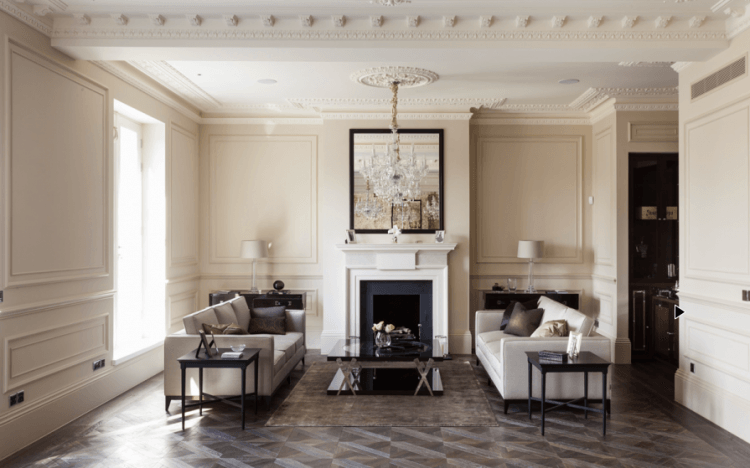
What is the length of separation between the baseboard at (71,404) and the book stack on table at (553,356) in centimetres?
388

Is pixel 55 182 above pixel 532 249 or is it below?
above

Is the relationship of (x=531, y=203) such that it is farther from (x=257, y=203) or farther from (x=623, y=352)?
(x=257, y=203)

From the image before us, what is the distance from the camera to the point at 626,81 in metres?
5.90

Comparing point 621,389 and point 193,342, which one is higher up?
point 193,342

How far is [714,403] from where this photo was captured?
14.0 ft

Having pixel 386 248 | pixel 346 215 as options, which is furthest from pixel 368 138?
pixel 386 248

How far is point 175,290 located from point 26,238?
2.80 metres

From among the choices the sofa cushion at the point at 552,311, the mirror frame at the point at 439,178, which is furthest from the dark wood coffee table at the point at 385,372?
the mirror frame at the point at 439,178

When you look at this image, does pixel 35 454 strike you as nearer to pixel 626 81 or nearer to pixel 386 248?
pixel 386 248

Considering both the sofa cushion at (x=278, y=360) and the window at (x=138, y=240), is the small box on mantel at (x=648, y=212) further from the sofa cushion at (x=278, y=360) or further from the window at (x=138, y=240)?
the window at (x=138, y=240)

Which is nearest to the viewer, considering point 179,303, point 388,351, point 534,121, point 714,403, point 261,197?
point 714,403

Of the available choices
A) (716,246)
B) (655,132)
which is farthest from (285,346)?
(655,132)

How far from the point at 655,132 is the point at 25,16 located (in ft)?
21.8

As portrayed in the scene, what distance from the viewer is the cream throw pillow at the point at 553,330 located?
4.80 m
